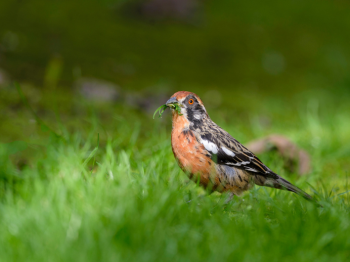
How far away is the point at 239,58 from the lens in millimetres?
9391

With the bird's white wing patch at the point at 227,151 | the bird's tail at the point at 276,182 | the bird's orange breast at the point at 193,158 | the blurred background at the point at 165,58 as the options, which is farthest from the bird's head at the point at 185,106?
the bird's tail at the point at 276,182

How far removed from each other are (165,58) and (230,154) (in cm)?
494

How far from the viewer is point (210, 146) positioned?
366 centimetres

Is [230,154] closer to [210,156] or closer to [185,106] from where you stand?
[210,156]

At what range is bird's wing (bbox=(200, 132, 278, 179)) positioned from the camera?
12.1ft

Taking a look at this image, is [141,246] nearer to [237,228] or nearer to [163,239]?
[163,239]

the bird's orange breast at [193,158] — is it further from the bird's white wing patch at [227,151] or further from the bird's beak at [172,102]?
the bird's beak at [172,102]

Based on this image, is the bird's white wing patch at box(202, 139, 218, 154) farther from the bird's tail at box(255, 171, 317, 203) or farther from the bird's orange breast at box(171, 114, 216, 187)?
the bird's tail at box(255, 171, 317, 203)

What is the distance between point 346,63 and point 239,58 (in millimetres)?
2945

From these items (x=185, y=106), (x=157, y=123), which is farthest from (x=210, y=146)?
(x=157, y=123)

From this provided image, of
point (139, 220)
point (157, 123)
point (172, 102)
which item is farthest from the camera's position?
point (157, 123)

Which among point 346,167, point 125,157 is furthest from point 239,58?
point 125,157

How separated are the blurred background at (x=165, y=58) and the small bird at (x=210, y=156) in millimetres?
940

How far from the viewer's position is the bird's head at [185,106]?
390cm
